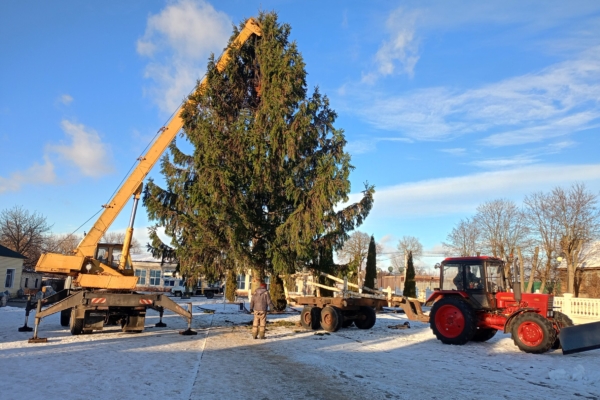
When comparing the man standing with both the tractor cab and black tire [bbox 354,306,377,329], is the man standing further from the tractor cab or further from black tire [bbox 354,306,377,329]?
the tractor cab

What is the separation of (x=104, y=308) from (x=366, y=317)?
28.3ft

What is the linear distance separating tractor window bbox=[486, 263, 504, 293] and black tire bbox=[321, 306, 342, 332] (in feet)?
15.8

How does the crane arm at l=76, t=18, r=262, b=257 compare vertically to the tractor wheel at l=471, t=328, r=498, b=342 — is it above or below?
above

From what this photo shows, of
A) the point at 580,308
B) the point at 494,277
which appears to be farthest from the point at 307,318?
the point at 580,308

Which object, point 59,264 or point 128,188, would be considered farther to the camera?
point 128,188

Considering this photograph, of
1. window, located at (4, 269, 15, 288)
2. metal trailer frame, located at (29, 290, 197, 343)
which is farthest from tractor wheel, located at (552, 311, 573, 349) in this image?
window, located at (4, 269, 15, 288)

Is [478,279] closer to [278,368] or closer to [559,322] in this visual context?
[559,322]

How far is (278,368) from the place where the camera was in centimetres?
870

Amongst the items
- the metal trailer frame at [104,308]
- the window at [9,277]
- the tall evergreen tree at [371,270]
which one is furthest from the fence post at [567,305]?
the window at [9,277]

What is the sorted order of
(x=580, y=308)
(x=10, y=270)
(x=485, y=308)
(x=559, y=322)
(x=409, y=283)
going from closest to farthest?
(x=559, y=322) → (x=485, y=308) → (x=580, y=308) → (x=409, y=283) → (x=10, y=270)

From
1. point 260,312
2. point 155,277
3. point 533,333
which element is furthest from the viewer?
point 155,277

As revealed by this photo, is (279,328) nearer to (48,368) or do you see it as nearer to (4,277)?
(48,368)

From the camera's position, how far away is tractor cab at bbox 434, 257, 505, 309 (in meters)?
13.0

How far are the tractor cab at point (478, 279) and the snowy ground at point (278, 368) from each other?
1.33 meters
